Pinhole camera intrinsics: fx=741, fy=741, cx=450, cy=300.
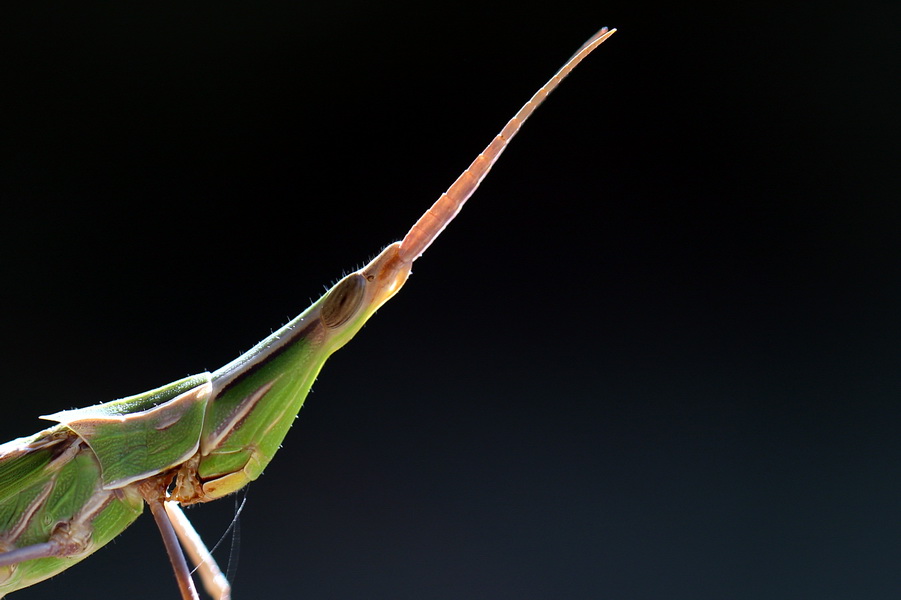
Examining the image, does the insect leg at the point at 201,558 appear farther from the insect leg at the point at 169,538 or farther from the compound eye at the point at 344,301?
the compound eye at the point at 344,301

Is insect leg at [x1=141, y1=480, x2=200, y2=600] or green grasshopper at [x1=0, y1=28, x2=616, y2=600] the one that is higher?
green grasshopper at [x1=0, y1=28, x2=616, y2=600]

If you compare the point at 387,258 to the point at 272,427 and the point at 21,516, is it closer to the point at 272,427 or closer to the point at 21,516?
the point at 272,427

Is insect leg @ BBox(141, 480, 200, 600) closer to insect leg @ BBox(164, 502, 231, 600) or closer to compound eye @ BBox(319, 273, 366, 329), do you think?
insect leg @ BBox(164, 502, 231, 600)

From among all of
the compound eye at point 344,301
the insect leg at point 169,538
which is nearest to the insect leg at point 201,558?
Answer: the insect leg at point 169,538

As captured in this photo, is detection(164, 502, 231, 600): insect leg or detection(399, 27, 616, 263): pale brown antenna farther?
detection(164, 502, 231, 600): insect leg

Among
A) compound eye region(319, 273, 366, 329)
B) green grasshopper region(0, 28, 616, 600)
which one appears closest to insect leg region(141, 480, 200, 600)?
green grasshopper region(0, 28, 616, 600)

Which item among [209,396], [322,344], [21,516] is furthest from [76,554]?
[322,344]

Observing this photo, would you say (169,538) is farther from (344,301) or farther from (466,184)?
(466,184)
